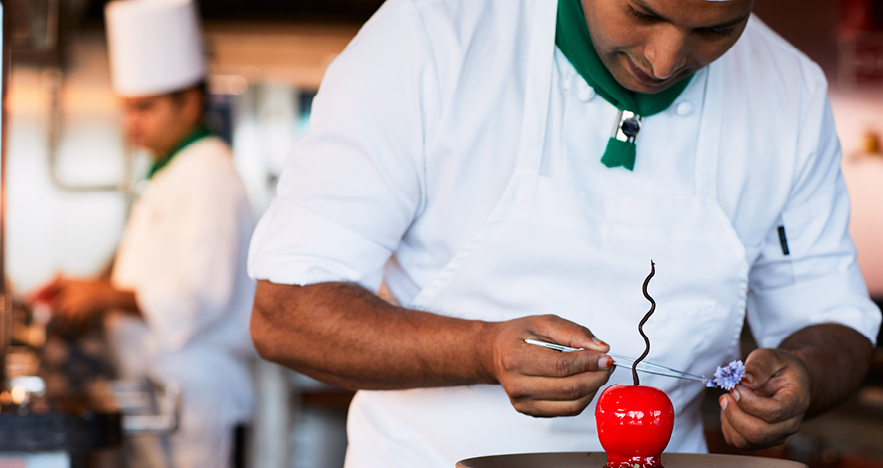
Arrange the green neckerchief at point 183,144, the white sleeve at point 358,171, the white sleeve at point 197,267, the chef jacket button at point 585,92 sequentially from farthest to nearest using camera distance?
the green neckerchief at point 183,144 → the white sleeve at point 197,267 → the chef jacket button at point 585,92 → the white sleeve at point 358,171

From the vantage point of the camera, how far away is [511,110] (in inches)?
47.4

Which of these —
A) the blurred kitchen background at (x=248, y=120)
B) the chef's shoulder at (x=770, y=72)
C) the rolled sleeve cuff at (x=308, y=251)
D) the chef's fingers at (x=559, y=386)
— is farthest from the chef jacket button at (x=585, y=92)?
the blurred kitchen background at (x=248, y=120)

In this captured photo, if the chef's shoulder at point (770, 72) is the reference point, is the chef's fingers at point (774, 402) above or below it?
below

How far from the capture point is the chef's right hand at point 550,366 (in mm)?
885

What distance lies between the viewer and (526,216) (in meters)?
1.17

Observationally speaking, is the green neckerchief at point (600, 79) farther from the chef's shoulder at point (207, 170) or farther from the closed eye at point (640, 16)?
the chef's shoulder at point (207, 170)

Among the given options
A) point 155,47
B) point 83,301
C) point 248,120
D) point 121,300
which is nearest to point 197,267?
point 121,300

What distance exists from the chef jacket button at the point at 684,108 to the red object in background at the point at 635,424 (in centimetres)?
47

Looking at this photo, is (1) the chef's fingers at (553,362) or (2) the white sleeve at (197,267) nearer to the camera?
(1) the chef's fingers at (553,362)

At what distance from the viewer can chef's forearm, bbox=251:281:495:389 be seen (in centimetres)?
104

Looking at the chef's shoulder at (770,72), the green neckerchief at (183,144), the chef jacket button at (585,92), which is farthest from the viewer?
the green neckerchief at (183,144)

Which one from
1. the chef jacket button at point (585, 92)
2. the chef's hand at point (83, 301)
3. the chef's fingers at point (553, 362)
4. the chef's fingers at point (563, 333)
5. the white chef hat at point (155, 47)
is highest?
the chef jacket button at point (585, 92)

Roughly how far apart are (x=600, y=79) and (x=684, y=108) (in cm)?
15

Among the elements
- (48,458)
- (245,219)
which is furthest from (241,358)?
(48,458)
